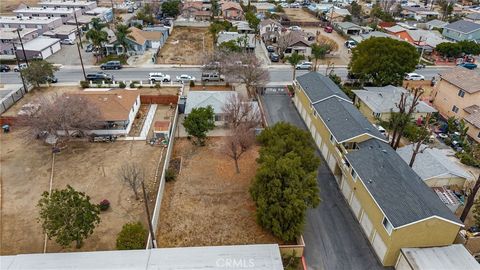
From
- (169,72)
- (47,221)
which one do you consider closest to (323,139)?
(47,221)

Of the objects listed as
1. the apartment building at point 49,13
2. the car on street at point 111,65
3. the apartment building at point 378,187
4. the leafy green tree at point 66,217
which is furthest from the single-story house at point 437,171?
the apartment building at point 49,13

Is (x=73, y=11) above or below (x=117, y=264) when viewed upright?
above

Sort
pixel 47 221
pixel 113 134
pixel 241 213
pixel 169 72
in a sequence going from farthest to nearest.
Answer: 1. pixel 169 72
2. pixel 113 134
3. pixel 241 213
4. pixel 47 221

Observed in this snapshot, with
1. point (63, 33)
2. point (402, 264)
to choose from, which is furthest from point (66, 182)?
point (63, 33)

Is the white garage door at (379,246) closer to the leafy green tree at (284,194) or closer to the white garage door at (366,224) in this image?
the white garage door at (366,224)

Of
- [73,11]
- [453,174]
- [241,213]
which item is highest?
[73,11]

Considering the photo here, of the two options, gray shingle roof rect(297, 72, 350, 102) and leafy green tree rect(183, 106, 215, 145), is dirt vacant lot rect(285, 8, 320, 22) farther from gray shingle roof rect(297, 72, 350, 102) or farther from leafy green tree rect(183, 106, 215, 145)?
leafy green tree rect(183, 106, 215, 145)

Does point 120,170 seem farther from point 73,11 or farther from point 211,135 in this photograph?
point 73,11

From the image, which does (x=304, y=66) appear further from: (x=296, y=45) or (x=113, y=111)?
(x=113, y=111)
